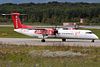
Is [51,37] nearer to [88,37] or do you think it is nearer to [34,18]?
[88,37]

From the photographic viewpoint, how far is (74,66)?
2327 cm

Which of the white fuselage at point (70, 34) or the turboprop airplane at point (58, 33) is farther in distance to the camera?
the turboprop airplane at point (58, 33)

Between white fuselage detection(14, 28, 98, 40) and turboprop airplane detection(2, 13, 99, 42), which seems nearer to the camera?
white fuselage detection(14, 28, 98, 40)

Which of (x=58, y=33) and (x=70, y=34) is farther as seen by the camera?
(x=58, y=33)

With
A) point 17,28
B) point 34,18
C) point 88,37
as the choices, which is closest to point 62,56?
point 88,37

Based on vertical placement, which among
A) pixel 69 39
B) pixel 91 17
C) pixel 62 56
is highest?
pixel 62 56

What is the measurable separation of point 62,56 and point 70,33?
29.2 m

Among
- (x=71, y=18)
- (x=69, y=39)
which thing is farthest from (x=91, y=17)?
(x=69, y=39)

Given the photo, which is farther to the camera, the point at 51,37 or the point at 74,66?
the point at 51,37

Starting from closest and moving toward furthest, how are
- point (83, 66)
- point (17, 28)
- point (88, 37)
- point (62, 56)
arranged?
point (83, 66) → point (62, 56) → point (88, 37) → point (17, 28)

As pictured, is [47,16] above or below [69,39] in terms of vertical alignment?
below

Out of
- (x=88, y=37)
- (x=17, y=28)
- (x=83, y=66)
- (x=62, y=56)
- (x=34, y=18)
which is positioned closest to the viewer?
(x=83, y=66)

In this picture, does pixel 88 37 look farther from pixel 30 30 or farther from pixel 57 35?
pixel 30 30

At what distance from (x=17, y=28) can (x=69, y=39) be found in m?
8.01
